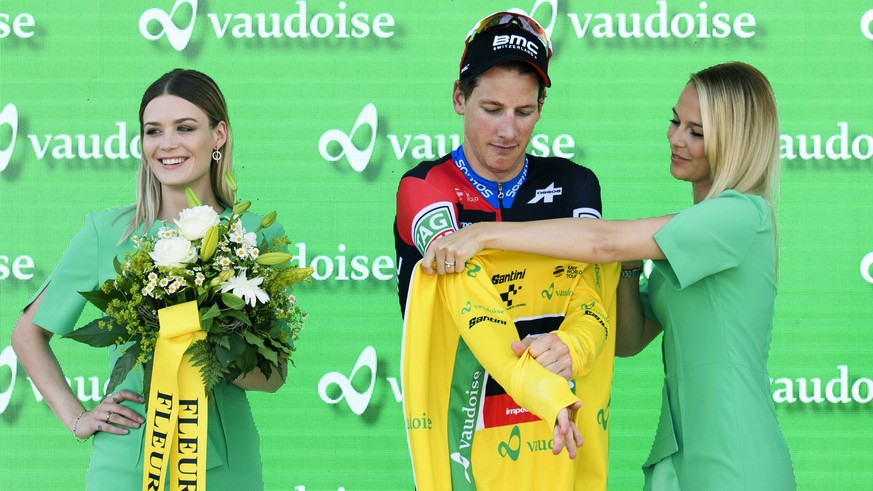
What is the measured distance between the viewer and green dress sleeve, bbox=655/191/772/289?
2639 millimetres

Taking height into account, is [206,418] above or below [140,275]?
below

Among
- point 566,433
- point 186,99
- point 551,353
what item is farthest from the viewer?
point 186,99

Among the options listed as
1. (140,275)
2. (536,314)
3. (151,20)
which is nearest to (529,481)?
(536,314)

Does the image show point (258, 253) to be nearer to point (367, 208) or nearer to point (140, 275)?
point (140, 275)

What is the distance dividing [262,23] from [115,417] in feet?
6.11

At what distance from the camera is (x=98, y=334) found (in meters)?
2.56

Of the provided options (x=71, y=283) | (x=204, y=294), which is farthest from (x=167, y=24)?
(x=204, y=294)

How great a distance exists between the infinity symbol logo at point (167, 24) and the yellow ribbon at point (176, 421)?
1894mm

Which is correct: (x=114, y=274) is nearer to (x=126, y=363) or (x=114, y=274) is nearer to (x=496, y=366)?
(x=126, y=363)

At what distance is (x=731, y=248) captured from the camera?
8.76ft

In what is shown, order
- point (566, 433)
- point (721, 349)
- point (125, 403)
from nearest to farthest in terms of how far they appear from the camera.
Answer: point (566, 433)
point (721, 349)
point (125, 403)

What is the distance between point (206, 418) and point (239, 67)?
6.13ft

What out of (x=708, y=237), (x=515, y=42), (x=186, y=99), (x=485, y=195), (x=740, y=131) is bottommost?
(x=708, y=237)

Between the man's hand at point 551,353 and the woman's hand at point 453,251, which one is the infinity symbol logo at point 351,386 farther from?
the man's hand at point 551,353
